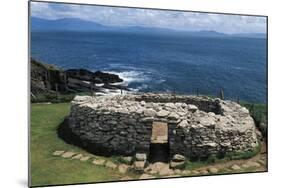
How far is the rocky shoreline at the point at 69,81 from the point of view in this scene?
6551 millimetres

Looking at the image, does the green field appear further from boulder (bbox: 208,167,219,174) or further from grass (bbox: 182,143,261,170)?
boulder (bbox: 208,167,219,174)

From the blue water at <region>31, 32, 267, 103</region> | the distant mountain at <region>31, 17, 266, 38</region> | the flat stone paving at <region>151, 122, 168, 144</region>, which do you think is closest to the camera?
the distant mountain at <region>31, 17, 266, 38</region>

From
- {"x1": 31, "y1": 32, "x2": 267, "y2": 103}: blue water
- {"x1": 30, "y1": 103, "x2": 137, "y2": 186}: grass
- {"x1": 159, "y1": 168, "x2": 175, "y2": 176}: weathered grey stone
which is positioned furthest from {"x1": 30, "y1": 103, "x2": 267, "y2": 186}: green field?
{"x1": 31, "y1": 32, "x2": 267, "y2": 103}: blue water

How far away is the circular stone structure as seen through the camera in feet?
23.3

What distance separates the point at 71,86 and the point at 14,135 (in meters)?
1.10

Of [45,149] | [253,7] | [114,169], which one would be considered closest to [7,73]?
[45,149]

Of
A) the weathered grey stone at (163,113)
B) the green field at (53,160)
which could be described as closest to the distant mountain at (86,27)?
the green field at (53,160)

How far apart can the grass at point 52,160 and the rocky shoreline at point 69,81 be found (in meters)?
0.25

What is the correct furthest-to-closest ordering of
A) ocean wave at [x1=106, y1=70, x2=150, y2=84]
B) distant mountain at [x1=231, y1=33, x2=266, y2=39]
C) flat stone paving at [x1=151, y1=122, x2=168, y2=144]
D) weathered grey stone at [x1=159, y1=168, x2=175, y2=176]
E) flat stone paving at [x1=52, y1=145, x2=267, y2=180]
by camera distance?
distant mountain at [x1=231, y1=33, x2=266, y2=39]
flat stone paving at [x1=151, y1=122, x2=168, y2=144]
weathered grey stone at [x1=159, y1=168, x2=175, y2=176]
ocean wave at [x1=106, y1=70, x2=150, y2=84]
flat stone paving at [x1=52, y1=145, x2=267, y2=180]

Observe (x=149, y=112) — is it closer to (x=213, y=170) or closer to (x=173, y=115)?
(x=173, y=115)

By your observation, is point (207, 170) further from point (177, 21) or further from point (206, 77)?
point (177, 21)

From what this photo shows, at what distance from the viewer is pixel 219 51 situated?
756cm

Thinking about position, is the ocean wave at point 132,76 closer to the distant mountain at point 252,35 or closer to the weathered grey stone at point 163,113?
the weathered grey stone at point 163,113

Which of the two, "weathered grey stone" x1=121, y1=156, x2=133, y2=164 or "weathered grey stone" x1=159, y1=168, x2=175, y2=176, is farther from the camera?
"weathered grey stone" x1=159, y1=168, x2=175, y2=176
